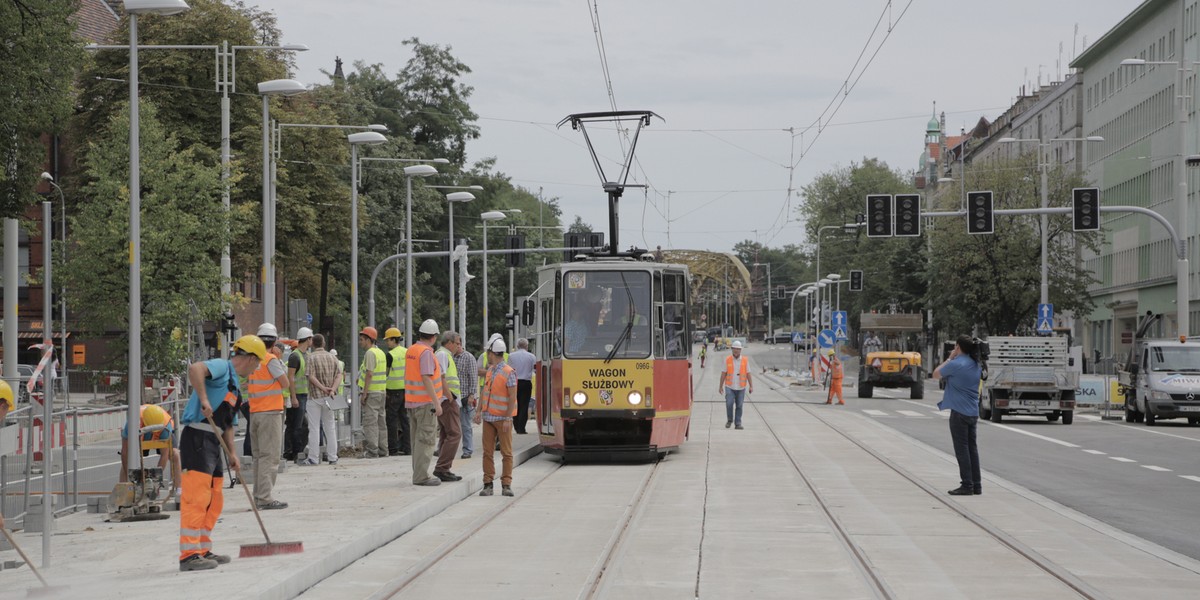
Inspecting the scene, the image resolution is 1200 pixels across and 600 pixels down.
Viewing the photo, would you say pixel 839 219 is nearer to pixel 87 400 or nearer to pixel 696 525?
pixel 87 400

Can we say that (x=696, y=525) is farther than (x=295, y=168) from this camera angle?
No

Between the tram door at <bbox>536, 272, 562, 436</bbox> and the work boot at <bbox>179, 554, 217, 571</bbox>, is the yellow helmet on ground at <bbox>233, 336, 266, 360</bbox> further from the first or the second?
the tram door at <bbox>536, 272, 562, 436</bbox>

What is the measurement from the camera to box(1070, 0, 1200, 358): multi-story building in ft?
243

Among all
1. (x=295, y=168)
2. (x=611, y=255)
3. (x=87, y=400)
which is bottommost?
(x=87, y=400)

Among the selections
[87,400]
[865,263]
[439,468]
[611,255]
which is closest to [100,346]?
[87,400]

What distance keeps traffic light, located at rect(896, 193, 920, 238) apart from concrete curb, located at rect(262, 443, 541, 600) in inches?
774

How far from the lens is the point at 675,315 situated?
23375mm

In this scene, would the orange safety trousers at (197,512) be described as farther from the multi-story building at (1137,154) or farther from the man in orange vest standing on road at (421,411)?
the multi-story building at (1137,154)

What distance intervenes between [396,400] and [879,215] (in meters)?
17.2

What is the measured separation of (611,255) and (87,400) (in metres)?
31.9

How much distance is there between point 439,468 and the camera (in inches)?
739

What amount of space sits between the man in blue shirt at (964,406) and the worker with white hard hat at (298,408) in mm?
8091

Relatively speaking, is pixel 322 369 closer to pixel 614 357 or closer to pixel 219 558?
pixel 614 357

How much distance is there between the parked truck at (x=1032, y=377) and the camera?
37750 millimetres
